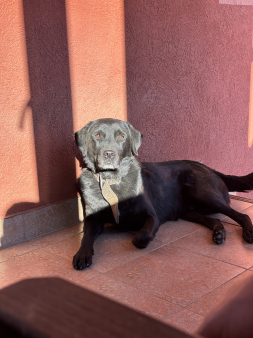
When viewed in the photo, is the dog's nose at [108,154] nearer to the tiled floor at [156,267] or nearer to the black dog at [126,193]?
the black dog at [126,193]

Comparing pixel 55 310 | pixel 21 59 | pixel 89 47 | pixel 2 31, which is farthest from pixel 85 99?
pixel 55 310

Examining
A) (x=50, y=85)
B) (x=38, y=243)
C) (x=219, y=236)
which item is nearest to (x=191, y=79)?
(x=50, y=85)

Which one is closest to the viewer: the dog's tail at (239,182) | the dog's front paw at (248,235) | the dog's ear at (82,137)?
the dog's front paw at (248,235)

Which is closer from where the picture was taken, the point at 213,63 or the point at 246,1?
the point at 213,63

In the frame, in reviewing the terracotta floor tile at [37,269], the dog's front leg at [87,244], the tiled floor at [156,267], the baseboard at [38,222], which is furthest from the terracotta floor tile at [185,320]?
the baseboard at [38,222]

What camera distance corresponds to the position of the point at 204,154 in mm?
4316

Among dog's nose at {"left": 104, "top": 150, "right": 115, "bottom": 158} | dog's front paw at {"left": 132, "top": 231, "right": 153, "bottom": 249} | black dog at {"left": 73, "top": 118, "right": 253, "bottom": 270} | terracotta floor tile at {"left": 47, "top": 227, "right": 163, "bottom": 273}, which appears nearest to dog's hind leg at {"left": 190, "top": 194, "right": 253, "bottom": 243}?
black dog at {"left": 73, "top": 118, "right": 253, "bottom": 270}

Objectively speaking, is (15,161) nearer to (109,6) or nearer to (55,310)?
(109,6)

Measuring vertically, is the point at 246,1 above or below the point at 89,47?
above

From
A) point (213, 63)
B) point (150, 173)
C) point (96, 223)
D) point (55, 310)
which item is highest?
point (213, 63)

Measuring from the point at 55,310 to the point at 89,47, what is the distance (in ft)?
9.20

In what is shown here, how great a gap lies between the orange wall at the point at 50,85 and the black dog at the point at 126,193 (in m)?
0.25

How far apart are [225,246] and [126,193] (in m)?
0.77

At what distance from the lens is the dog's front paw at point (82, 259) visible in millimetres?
2276
